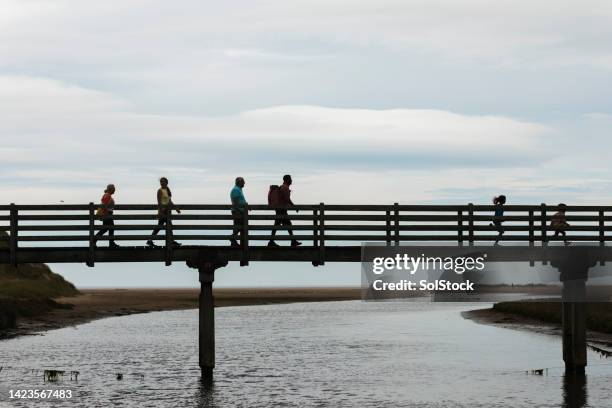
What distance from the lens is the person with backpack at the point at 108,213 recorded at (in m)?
27.9

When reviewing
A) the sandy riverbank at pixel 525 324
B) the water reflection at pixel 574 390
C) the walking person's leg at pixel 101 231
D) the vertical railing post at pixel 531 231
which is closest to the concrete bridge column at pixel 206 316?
the walking person's leg at pixel 101 231

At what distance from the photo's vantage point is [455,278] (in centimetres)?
3014

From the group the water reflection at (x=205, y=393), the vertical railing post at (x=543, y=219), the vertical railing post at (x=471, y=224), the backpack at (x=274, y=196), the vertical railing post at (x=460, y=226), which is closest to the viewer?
the water reflection at (x=205, y=393)

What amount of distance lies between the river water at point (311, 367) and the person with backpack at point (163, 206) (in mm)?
5084

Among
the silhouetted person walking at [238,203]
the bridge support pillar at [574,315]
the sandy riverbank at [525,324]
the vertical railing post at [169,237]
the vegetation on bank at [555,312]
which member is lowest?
the sandy riverbank at [525,324]

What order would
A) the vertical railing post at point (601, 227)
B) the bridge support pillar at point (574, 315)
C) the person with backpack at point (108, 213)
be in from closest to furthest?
the person with backpack at point (108, 213)
the vertical railing post at point (601, 227)
the bridge support pillar at point (574, 315)

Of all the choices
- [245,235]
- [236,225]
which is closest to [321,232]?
[245,235]

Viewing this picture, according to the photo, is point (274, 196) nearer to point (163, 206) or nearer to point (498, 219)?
point (163, 206)

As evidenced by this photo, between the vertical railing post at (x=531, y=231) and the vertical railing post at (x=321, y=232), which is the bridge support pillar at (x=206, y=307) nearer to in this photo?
the vertical railing post at (x=321, y=232)

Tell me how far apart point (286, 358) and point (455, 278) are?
1146 cm

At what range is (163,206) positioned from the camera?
28.1m

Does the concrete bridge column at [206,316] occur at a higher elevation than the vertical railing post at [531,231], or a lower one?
lower

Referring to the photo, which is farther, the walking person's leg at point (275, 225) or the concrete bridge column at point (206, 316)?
the concrete bridge column at point (206, 316)

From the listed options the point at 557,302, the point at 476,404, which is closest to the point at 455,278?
the point at 476,404
